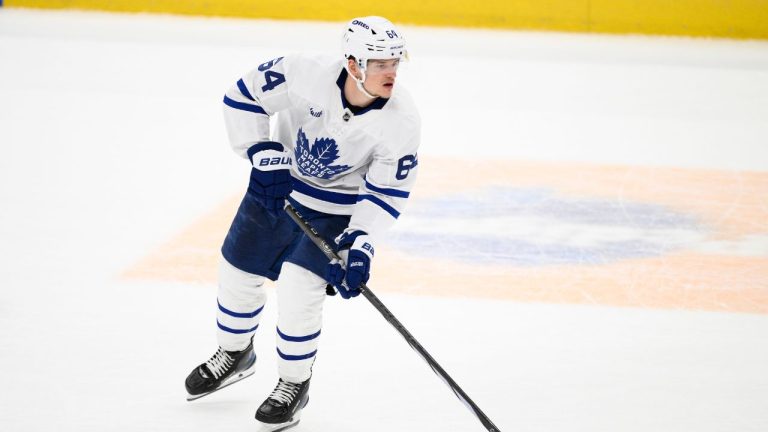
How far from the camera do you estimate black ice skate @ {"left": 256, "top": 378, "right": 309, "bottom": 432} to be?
9.87ft

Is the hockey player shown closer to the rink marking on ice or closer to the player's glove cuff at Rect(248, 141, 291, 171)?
the player's glove cuff at Rect(248, 141, 291, 171)

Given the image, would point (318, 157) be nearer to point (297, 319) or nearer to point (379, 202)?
point (379, 202)

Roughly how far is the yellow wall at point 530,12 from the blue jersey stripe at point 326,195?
252 inches

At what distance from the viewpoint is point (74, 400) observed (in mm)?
3148

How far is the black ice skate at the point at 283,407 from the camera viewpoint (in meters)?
3.01

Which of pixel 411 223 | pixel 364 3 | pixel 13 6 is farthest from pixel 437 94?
pixel 13 6

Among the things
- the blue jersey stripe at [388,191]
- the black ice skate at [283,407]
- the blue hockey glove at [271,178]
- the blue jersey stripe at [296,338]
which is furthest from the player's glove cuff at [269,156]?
the black ice skate at [283,407]

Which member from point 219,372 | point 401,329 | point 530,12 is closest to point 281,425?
point 219,372

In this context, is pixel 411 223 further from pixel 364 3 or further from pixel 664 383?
pixel 364 3

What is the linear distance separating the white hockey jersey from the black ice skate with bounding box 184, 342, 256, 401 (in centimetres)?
52

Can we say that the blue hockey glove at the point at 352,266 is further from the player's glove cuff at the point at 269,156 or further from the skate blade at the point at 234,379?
the skate blade at the point at 234,379

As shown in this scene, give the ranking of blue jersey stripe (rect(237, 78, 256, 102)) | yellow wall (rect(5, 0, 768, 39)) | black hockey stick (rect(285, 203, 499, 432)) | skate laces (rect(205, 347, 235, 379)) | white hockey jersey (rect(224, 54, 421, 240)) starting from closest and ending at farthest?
black hockey stick (rect(285, 203, 499, 432))
white hockey jersey (rect(224, 54, 421, 240))
blue jersey stripe (rect(237, 78, 256, 102))
skate laces (rect(205, 347, 235, 379))
yellow wall (rect(5, 0, 768, 39))

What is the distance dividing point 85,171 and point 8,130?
38.8 inches

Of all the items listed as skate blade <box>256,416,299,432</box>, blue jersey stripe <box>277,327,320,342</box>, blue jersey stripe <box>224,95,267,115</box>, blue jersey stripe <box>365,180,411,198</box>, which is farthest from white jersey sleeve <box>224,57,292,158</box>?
skate blade <box>256,416,299,432</box>
